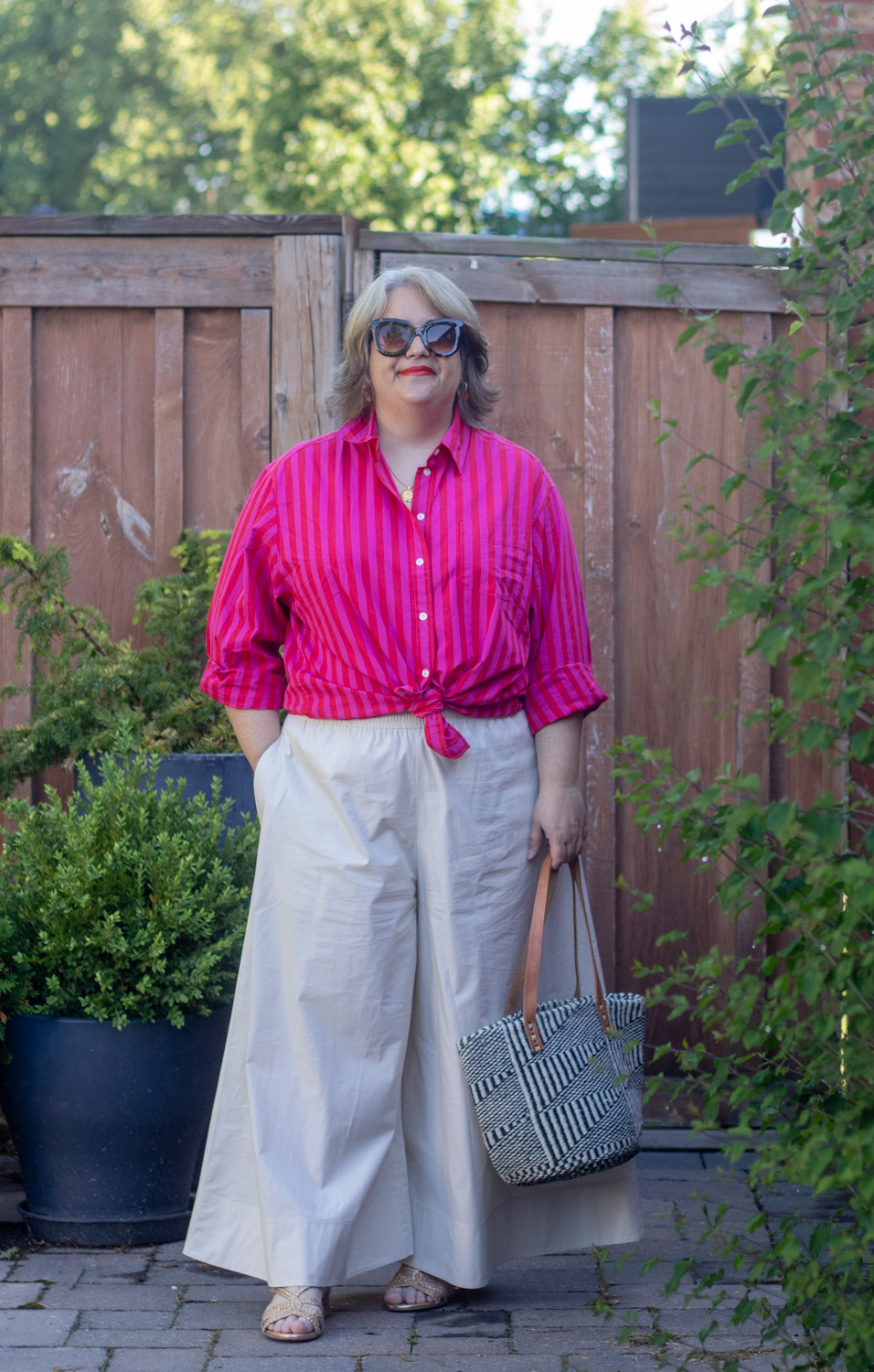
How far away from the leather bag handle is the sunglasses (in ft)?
3.34

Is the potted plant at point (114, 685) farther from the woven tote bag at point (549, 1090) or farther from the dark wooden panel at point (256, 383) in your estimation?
the woven tote bag at point (549, 1090)

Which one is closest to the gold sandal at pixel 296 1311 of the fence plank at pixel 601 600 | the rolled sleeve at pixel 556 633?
the rolled sleeve at pixel 556 633

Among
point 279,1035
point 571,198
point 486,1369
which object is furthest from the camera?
point 571,198

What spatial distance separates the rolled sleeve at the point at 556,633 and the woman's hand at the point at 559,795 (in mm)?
32

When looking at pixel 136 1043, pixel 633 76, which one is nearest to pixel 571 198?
pixel 633 76

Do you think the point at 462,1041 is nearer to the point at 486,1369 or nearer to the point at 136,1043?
the point at 486,1369

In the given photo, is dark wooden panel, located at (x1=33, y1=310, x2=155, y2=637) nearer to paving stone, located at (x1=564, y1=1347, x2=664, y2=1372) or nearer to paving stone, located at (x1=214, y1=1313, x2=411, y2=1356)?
paving stone, located at (x1=214, y1=1313, x2=411, y2=1356)

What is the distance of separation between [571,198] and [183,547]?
21015 millimetres

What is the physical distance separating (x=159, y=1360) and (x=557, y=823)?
1.20 m

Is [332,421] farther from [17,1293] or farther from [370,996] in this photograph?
[17,1293]

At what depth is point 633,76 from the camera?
25.3 metres

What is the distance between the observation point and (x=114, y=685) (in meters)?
3.56

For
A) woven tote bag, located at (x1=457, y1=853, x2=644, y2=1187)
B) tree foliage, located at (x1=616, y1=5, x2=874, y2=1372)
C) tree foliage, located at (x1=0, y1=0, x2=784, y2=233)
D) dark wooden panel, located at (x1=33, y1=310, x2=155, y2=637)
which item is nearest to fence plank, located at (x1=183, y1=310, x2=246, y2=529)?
dark wooden panel, located at (x1=33, y1=310, x2=155, y2=637)

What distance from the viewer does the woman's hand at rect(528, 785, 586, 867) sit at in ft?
9.07
